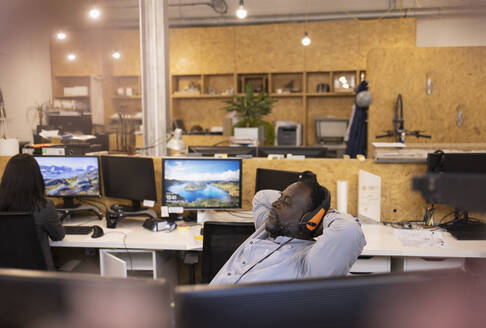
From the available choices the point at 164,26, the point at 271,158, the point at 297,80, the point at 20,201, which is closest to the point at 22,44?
the point at 164,26

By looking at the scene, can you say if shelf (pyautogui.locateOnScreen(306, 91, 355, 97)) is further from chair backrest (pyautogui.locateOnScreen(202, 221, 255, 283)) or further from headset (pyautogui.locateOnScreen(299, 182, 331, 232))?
headset (pyautogui.locateOnScreen(299, 182, 331, 232))

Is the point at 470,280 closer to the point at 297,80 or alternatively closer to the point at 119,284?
the point at 119,284

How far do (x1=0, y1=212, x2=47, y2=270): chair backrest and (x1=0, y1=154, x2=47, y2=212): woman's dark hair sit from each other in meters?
0.27

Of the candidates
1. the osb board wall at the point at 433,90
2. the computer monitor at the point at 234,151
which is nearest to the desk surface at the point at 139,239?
the computer monitor at the point at 234,151

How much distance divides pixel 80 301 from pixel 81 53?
22.1ft

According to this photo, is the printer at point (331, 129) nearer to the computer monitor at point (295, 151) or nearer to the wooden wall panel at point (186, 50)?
the wooden wall panel at point (186, 50)

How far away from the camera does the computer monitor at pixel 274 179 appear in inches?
97.6

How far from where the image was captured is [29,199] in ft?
7.53

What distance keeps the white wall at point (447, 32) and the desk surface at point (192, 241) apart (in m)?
5.08

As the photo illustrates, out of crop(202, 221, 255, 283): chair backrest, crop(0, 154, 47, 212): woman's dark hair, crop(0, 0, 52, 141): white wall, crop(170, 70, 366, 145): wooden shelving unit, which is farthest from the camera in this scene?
crop(170, 70, 366, 145): wooden shelving unit

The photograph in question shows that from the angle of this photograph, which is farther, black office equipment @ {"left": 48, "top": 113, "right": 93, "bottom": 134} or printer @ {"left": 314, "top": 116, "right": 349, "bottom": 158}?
printer @ {"left": 314, "top": 116, "right": 349, "bottom": 158}

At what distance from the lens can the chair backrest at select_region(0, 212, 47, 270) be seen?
2018mm

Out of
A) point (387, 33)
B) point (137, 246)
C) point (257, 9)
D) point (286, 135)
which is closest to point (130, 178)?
point (137, 246)

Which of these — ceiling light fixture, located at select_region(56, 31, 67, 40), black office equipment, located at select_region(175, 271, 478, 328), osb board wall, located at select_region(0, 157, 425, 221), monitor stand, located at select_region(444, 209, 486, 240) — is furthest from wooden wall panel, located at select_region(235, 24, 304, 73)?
black office equipment, located at select_region(175, 271, 478, 328)
